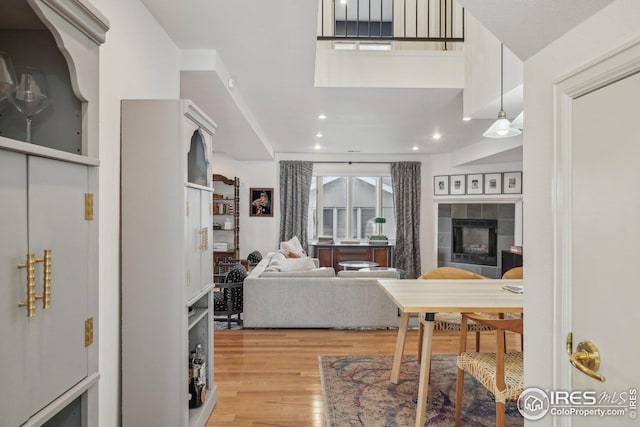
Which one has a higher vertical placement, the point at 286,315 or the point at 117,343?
the point at 117,343

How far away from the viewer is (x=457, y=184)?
295 inches

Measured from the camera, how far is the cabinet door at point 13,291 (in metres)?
0.93

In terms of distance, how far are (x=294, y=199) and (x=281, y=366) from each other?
15.1 ft

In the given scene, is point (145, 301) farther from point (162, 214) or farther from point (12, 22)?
point (12, 22)

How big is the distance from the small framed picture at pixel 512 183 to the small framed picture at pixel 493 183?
7 centimetres

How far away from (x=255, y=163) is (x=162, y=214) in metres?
5.83

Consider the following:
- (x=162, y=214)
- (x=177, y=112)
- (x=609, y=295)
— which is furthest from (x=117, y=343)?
(x=609, y=295)

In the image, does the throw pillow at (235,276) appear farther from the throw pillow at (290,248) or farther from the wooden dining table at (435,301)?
the wooden dining table at (435,301)

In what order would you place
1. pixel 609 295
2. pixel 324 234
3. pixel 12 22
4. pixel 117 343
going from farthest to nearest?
pixel 324 234, pixel 117 343, pixel 12 22, pixel 609 295

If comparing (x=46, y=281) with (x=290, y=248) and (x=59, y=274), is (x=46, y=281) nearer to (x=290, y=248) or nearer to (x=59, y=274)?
(x=59, y=274)

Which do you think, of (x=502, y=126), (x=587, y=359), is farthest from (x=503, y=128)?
(x=587, y=359)

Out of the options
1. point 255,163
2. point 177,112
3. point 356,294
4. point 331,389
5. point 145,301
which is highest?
point 255,163

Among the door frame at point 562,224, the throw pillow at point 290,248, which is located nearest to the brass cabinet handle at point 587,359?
the door frame at point 562,224

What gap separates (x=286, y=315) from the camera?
171 inches
